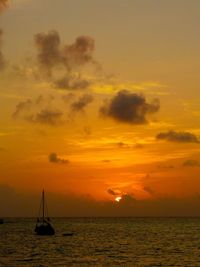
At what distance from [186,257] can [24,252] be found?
104ft

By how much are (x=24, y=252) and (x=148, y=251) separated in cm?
2378

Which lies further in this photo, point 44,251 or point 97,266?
point 44,251

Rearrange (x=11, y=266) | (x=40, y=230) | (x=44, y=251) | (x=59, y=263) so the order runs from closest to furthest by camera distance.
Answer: (x=11, y=266) → (x=59, y=263) → (x=44, y=251) → (x=40, y=230)

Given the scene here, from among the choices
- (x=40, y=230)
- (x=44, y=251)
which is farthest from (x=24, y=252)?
(x=40, y=230)

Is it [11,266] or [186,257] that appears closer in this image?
[11,266]

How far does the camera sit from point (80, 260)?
85000 mm

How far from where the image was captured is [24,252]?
102m

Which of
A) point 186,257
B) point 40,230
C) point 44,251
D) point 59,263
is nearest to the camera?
point 59,263

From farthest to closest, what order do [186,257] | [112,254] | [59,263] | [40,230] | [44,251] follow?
[40,230] → [44,251] → [112,254] → [186,257] → [59,263]

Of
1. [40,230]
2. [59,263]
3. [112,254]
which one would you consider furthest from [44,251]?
[40,230]

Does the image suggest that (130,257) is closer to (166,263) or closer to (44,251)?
(166,263)

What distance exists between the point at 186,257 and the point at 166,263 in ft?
33.6

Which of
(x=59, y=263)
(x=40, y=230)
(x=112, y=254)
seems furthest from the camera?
(x=40, y=230)

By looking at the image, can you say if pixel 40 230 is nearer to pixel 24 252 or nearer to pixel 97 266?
pixel 24 252
